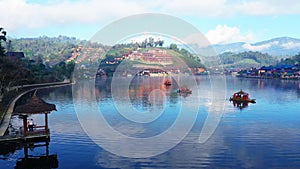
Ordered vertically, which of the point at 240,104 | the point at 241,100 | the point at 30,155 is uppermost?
the point at 241,100

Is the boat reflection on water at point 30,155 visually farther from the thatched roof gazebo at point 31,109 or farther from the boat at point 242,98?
the boat at point 242,98

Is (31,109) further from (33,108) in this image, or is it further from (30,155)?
(30,155)

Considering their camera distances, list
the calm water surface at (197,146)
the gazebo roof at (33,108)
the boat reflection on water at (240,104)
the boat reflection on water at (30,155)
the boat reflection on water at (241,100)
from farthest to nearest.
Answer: the boat reflection on water at (241,100), the boat reflection on water at (240,104), the gazebo roof at (33,108), the calm water surface at (197,146), the boat reflection on water at (30,155)

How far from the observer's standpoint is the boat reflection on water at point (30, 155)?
18.9 m

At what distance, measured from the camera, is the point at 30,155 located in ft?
67.3

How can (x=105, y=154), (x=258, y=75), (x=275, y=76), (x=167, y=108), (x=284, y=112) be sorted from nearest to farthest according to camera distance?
(x=105, y=154) → (x=284, y=112) → (x=167, y=108) → (x=275, y=76) → (x=258, y=75)

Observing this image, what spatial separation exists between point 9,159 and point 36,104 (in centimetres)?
474

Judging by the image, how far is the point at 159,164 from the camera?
1903 cm

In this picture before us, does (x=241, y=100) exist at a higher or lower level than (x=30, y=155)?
higher

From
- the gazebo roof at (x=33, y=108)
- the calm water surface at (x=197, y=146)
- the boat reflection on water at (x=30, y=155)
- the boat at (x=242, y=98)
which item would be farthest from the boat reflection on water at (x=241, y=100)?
the boat reflection on water at (x=30, y=155)

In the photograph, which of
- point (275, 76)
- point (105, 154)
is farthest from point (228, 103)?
point (275, 76)

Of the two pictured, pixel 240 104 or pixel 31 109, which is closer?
pixel 31 109

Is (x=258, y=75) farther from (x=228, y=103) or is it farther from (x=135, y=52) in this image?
(x=228, y=103)

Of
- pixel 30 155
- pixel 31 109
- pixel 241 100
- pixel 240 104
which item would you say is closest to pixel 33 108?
pixel 31 109
